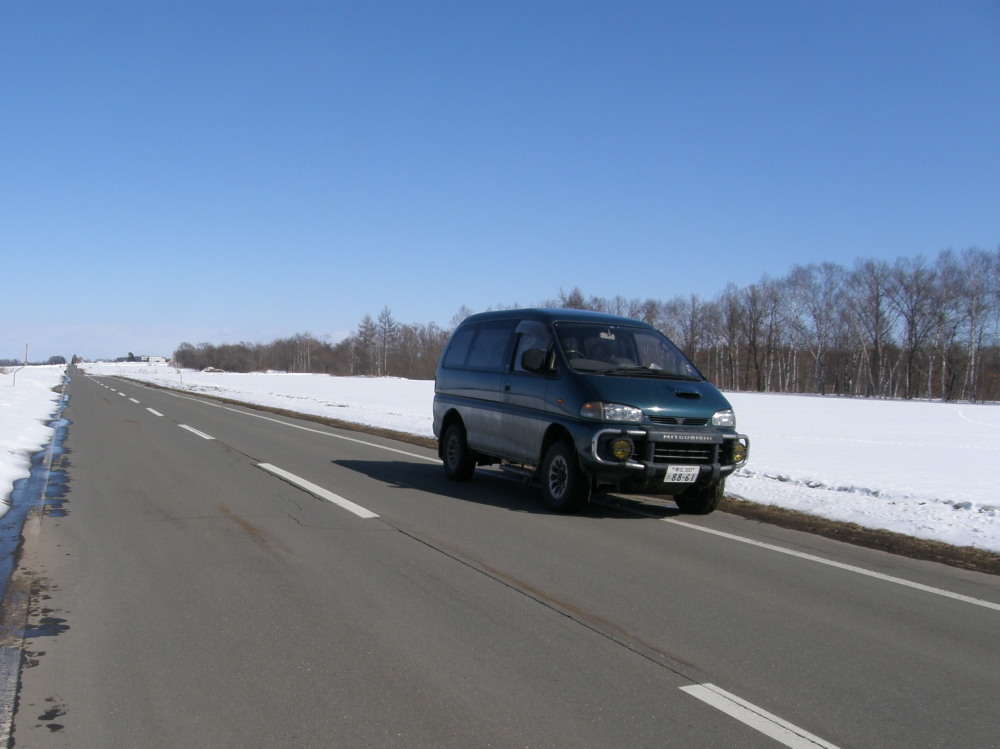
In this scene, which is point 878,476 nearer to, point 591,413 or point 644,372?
point 644,372

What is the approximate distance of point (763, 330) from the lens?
92062 millimetres

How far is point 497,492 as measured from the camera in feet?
32.9

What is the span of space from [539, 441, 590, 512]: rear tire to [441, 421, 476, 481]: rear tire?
1978mm

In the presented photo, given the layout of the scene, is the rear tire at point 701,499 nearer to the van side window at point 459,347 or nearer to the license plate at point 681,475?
the license plate at point 681,475

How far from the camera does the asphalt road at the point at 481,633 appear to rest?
336cm

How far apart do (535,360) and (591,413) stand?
1.11 m

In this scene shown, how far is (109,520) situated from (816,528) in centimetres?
721

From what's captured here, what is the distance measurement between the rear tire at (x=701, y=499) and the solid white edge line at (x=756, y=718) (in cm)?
490

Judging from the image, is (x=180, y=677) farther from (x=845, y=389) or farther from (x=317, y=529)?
(x=845, y=389)

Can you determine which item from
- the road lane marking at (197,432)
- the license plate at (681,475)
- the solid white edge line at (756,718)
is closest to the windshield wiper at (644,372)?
the license plate at (681,475)

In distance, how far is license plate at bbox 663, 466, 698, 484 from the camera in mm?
7902

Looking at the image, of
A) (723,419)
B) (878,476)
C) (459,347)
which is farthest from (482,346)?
(878,476)

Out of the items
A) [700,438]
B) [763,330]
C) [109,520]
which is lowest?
[109,520]

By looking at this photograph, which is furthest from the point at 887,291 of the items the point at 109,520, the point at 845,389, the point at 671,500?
the point at 109,520
